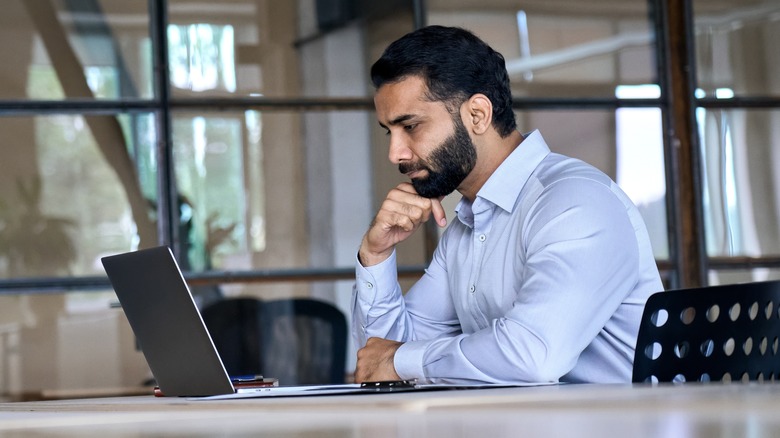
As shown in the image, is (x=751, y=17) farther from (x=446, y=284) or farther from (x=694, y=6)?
(x=446, y=284)

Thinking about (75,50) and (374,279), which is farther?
(75,50)

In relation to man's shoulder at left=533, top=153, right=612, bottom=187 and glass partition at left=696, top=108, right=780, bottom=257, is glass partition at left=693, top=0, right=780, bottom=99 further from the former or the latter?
man's shoulder at left=533, top=153, right=612, bottom=187

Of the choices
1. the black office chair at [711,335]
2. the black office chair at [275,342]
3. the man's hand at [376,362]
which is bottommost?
the black office chair at [275,342]

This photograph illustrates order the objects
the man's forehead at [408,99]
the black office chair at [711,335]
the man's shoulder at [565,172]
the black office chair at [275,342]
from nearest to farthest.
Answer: the black office chair at [711,335] < the man's shoulder at [565,172] < the man's forehead at [408,99] < the black office chair at [275,342]

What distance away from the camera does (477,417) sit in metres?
1.04

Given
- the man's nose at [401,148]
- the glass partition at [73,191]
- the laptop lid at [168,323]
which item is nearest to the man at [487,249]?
the man's nose at [401,148]

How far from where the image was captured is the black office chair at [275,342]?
4.58 m

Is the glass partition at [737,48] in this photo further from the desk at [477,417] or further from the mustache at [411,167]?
the desk at [477,417]

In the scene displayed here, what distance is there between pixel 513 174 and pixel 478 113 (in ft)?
0.85

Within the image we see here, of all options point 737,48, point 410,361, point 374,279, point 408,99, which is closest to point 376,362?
point 410,361

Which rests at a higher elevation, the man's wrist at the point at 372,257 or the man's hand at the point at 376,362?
the man's wrist at the point at 372,257

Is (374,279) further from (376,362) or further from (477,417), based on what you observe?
(477,417)

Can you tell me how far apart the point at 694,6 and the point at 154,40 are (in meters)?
2.44

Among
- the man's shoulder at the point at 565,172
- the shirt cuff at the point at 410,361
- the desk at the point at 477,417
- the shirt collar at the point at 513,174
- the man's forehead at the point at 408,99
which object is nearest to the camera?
the desk at the point at 477,417
